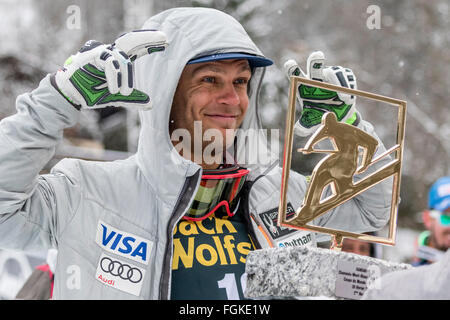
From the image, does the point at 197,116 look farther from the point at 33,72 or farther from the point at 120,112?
the point at 33,72

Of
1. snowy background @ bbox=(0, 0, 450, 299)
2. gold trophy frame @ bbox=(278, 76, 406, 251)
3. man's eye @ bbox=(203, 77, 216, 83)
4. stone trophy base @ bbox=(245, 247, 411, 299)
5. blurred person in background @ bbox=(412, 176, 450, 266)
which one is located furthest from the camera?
snowy background @ bbox=(0, 0, 450, 299)

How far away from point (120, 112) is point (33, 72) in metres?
1.09

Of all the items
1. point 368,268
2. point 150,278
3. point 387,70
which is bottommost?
point 150,278

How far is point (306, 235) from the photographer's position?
7.70 feet

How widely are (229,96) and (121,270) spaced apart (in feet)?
2.26

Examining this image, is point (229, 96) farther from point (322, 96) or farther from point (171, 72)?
point (322, 96)

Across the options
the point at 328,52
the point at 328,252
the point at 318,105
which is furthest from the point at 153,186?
the point at 328,52

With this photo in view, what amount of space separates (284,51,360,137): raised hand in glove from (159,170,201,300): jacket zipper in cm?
43

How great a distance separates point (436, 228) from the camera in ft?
11.9

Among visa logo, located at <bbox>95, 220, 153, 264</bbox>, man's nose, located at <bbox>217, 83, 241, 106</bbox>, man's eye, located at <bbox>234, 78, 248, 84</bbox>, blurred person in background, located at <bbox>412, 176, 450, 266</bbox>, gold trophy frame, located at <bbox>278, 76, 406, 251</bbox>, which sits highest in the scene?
man's eye, located at <bbox>234, 78, 248, 84</bbox>

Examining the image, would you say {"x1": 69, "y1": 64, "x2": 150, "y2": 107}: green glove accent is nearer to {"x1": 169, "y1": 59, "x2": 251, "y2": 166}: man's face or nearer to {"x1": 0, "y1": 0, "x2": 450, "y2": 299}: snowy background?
{"x1": 169, "y1": 59, "x2": 251, "y2": 166}: man's face

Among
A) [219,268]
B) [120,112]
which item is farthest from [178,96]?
[120,112]

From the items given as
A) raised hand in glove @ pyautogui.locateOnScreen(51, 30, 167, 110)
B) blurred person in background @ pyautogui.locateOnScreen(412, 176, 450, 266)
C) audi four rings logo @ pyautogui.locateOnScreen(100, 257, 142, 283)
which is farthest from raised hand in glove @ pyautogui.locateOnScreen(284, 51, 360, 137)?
blurred person in background @ pyautogui.locateOnScreen(412, 176, 450, 266)

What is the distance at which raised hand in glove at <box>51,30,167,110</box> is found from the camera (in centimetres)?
187
